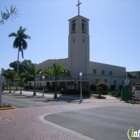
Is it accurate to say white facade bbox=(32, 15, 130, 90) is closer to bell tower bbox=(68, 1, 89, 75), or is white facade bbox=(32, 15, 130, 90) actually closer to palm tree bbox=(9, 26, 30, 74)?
bell tower bbox=(68, 1, 89, 75)

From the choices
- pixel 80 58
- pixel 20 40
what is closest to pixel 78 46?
pixel 80 58

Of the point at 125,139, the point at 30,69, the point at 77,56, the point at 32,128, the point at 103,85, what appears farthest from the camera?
the point at 77,56

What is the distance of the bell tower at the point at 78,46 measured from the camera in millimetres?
43231

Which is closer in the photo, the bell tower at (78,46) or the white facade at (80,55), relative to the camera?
the white facade at (80,55)

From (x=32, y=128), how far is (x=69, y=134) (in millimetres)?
2012

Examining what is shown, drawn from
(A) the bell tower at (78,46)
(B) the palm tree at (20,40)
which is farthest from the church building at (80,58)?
(B) the palm tree at (20,40)

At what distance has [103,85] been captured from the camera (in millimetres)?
31328

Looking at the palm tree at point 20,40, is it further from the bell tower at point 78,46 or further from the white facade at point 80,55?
the bell tower at point 78,46

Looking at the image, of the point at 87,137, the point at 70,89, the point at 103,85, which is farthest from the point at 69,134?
the point at 70,89

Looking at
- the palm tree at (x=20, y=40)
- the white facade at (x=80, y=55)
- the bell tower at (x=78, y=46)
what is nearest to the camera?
the white facade at (x=80, y=55)

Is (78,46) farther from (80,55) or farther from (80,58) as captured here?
(80,58)

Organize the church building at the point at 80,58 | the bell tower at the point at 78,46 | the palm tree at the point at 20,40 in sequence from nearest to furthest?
the church building at the point at 80,58 < the bell tower at the point at 78,46 < the palm tree at the point at 20,40

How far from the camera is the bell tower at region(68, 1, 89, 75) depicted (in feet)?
142

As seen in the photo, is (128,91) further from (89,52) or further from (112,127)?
(89,52)
